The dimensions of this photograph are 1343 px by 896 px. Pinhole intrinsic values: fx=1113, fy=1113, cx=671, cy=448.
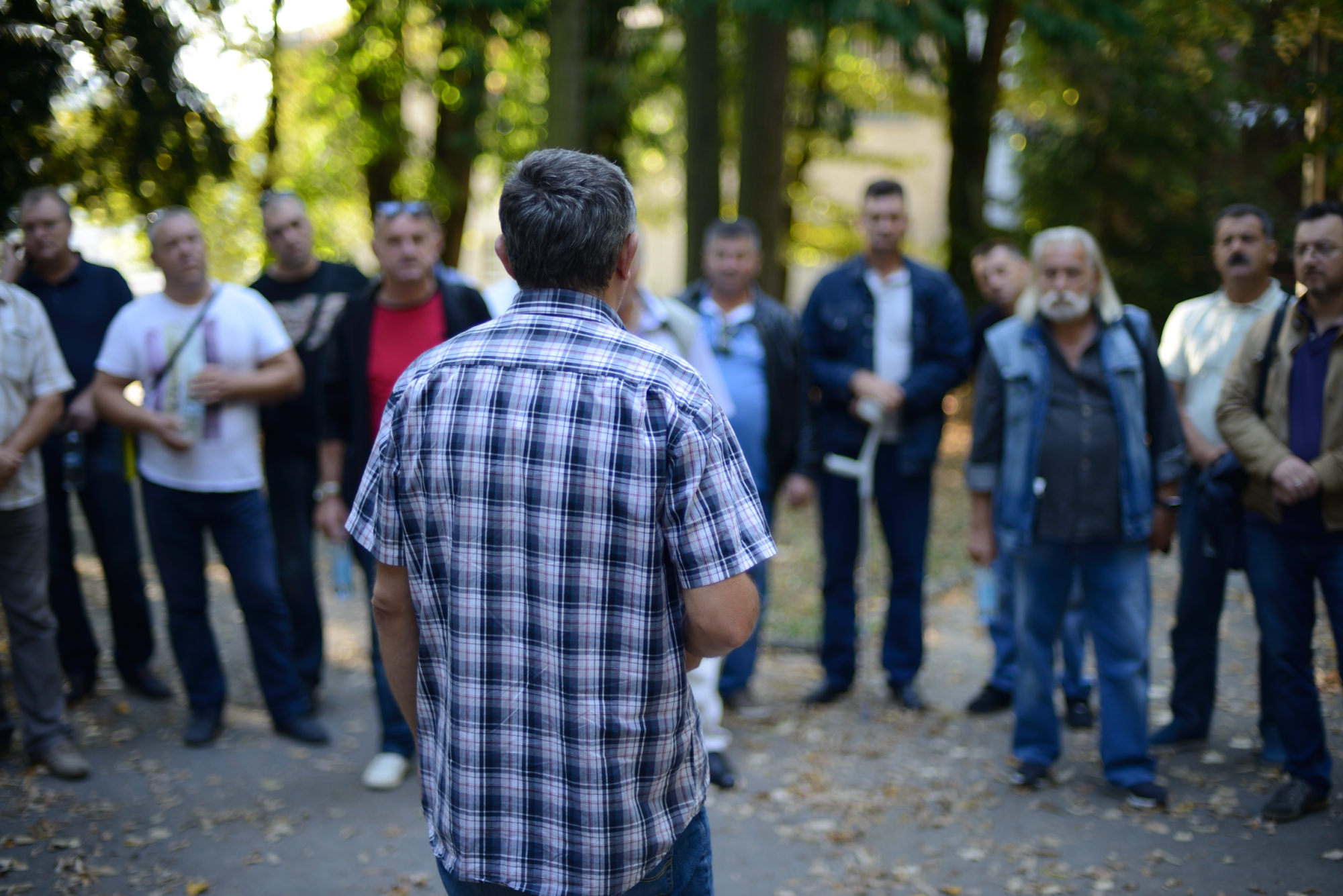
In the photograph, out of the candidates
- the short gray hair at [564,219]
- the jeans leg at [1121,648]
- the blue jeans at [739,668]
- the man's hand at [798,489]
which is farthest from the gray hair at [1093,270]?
the short gray hair at [564,219]

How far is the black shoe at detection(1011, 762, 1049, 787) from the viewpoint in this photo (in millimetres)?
4938

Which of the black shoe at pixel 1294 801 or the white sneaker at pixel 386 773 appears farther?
the white sneaker at pixel 386 773

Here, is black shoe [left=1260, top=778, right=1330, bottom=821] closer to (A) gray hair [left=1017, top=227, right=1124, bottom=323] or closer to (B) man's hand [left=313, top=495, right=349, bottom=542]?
(A) gray hair [left=1017, top=227, right=1124, bottom=323]

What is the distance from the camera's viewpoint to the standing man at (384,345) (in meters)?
4.81

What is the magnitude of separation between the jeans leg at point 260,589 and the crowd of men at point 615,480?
0.02 m

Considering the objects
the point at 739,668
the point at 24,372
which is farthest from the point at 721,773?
the point at 24,372

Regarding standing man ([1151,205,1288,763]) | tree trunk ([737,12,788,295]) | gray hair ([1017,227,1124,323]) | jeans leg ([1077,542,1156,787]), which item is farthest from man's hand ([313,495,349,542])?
tree trunk ([737,12,788,295])

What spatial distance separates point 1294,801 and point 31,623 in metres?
5.32

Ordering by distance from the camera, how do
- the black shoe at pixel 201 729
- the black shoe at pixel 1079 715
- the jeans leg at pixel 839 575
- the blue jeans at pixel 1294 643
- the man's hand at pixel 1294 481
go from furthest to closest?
1. the jeans leg at pixel 839 575
2. the black shoe at pixel 1079 715
3. the black shoe at pixel 201 729
4. the blue jeans at pixel 1294 643
5. the man's hand at pixel 1294 481

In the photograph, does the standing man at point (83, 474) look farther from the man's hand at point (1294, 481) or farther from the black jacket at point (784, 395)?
the man's hand at point (1294, 481)

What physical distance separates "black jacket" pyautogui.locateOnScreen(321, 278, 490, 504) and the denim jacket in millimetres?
2343

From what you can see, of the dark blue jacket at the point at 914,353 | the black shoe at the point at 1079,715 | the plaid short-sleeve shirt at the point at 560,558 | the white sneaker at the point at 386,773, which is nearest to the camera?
the plaid short-sleeve shirt at the point at 560,558

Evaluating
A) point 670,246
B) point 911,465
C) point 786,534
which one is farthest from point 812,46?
point 670,246

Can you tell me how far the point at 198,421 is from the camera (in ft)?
17.1
